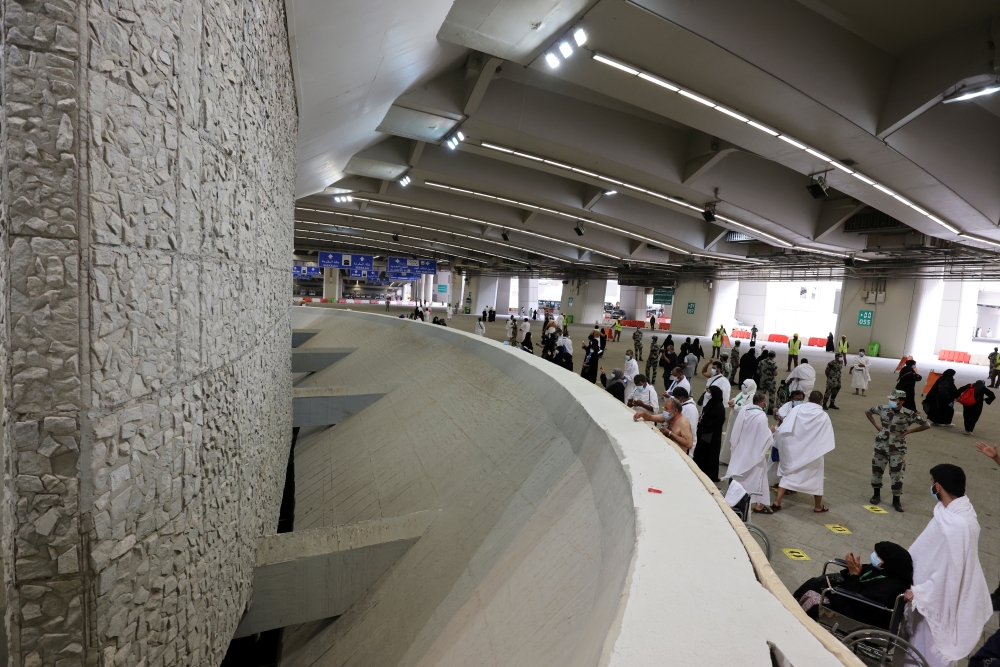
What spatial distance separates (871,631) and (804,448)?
11.5 ft

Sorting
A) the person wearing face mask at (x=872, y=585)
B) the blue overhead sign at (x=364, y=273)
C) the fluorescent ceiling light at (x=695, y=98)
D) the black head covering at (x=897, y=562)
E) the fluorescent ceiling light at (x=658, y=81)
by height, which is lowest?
the person wearing face mask at (x=872, y=585)

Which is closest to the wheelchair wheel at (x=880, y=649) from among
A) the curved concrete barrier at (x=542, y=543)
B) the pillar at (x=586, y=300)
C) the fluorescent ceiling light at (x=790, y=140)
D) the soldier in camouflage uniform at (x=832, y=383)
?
the curved concrete barrier at (x=542, y=543)

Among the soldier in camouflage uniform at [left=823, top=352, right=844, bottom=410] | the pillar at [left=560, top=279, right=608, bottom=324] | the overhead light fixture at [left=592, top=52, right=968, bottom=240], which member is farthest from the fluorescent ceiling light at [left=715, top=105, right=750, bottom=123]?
the pillar at [left=560, top=279, right=608, bottom=324]

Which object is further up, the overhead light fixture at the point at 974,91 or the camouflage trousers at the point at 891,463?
the overhead light fixture at the point at 974,91

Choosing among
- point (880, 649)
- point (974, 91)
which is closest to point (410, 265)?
point (974, 91)

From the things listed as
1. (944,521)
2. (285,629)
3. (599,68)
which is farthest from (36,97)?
(599,68)

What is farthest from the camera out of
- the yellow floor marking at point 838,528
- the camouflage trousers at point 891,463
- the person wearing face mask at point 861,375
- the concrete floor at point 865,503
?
the person wearing face mask at point 861,375

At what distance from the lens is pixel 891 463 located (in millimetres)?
6004

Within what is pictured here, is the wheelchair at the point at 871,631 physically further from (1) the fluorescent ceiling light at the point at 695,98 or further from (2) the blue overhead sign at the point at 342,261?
(2) the blue overhead sign at the point at 342,261

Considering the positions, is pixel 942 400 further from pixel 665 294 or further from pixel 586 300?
pixel 586 300

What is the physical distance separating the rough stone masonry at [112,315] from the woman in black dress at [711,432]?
552cm

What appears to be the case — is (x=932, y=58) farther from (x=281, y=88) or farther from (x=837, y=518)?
(x=281, y=88)

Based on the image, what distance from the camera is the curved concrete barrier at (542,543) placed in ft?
5.44

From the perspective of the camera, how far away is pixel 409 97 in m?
9.60
